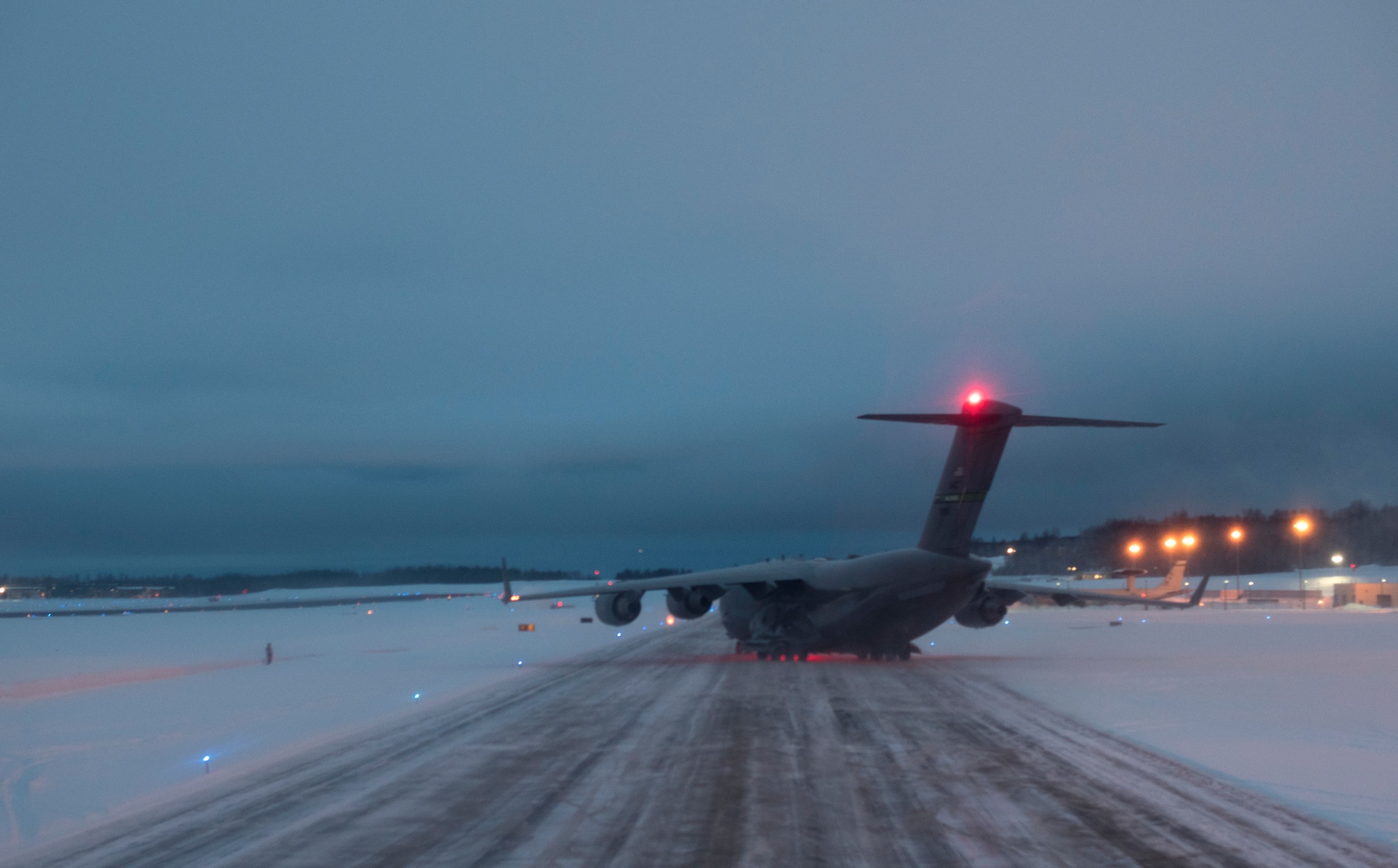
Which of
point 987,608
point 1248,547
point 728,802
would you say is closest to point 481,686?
point 728,802

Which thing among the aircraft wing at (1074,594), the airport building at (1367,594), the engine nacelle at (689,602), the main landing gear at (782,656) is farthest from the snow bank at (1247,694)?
the airport building at (1367,594)

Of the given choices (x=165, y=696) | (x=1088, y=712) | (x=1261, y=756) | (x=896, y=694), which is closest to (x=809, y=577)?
(x=896, y=694)

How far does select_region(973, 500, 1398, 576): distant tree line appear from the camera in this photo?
149625 millimetres

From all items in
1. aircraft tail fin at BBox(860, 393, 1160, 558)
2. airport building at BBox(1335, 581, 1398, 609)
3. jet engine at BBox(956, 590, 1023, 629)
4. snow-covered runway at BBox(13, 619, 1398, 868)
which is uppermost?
aircraft tail fin at BBox(860, 393, 1160, 558)

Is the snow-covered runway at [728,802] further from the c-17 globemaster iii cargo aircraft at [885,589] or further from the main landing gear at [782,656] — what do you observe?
the main landing gear at [782,656]

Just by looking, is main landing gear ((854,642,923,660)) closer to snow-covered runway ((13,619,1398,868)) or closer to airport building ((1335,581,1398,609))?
snow-covered runway ((13,619,1398,868))

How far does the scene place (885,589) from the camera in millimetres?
25969

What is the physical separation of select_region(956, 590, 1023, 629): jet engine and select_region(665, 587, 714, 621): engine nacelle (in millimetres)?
8268

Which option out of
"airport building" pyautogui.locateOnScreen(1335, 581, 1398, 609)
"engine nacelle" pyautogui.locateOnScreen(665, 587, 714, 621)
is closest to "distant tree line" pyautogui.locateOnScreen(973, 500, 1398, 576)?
"airport building" pyautogui.locateOnScreen(1335, 581, 1398, 609)

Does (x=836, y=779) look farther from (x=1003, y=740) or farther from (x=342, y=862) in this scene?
(x=342, y=862)

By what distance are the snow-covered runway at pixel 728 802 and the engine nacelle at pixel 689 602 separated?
34.9 feet

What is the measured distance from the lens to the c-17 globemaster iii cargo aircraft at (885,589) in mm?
24656

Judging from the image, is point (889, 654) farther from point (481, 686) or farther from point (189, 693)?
point (189, 693)

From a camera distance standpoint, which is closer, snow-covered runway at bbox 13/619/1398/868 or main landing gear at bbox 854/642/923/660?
snow-covered runway at bbox 13/619/1398/868
